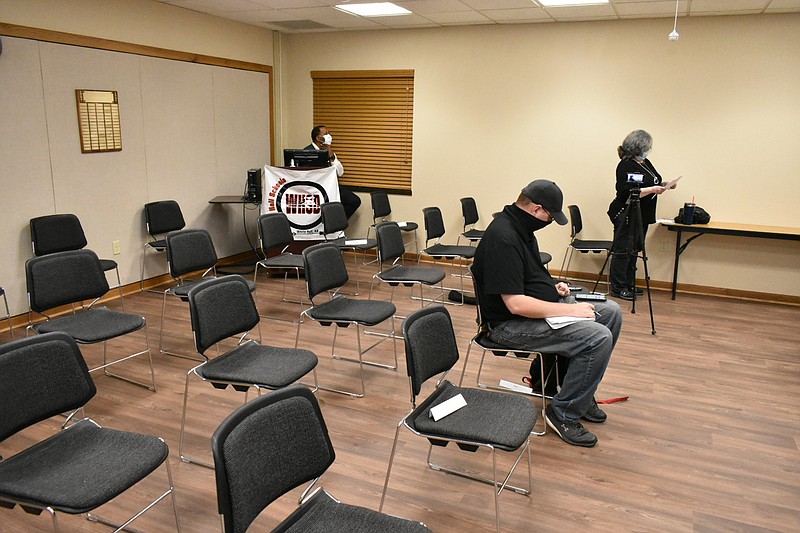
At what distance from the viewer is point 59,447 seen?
2.28 meters

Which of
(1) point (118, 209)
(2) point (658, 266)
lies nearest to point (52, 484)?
(1) point (118, 209)

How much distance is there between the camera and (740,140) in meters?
6.27

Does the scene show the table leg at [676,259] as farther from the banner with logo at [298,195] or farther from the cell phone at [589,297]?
the banner with logo at [298,195]

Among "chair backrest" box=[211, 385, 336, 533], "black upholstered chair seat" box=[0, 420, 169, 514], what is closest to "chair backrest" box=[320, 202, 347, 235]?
"black upholstered chair seat" box=[0, 420, 169, 514]

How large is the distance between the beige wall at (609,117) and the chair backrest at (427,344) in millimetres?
4734

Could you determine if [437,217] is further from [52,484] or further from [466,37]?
[52,484]

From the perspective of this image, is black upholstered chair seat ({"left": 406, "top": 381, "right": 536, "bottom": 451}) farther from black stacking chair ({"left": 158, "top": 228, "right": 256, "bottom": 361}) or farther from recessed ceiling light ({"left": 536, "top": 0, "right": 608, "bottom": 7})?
recessed ceiling light ({"left": 536, "top": 0, "right": 608, "bottom": 7})

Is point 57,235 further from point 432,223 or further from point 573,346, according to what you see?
point 573,346

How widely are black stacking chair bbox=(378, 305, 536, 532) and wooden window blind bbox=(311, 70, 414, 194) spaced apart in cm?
539

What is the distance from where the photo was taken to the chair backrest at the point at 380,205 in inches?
298

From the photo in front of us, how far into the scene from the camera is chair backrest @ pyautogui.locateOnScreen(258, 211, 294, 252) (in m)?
5.51

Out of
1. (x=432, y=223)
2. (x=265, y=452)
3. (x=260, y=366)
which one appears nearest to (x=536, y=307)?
(x=260, y=366)

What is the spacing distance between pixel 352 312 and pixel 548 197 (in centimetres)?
155

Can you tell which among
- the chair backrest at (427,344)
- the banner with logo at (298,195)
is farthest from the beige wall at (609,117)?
the chair backrest at (427,344)
